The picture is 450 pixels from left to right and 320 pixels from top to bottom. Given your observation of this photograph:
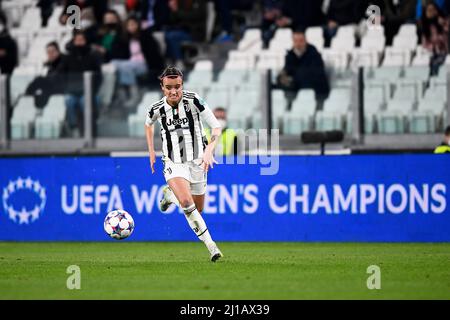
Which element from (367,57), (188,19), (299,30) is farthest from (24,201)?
(188,19)

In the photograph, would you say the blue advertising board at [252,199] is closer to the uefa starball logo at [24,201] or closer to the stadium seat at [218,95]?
the uefa starball logo at [24,201]

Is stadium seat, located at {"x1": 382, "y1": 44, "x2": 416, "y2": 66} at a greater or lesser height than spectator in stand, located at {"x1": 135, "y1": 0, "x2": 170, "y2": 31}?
lesser

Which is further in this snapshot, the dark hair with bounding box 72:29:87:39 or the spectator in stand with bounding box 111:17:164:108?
the dark hair with bounding box 72:29:87:39

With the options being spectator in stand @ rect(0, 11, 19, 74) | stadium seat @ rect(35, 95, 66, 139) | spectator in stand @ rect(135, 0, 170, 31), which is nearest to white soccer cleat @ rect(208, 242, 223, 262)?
stadium seat @ rect(35, 95, 66, 139)

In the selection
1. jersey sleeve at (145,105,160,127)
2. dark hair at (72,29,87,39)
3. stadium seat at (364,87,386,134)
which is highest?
dark hair at (72,29,87,39)

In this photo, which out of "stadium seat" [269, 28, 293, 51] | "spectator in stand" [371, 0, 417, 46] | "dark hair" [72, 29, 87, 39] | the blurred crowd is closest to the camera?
the blurred crowd

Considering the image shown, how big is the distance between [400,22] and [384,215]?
5.57 meters

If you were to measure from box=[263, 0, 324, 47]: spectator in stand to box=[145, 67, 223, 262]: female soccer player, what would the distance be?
946cm

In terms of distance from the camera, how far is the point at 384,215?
18.1 m

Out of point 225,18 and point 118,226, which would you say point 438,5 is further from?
point 118,226

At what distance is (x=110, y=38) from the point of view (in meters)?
24.5

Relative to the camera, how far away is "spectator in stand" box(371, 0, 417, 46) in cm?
2224

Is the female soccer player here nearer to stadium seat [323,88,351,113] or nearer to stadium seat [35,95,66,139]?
stadium seat [323,88,351,113]

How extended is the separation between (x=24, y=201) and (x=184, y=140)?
6.13 m
